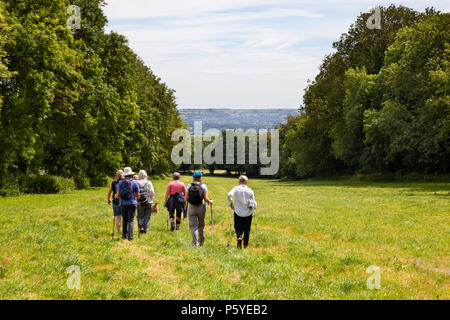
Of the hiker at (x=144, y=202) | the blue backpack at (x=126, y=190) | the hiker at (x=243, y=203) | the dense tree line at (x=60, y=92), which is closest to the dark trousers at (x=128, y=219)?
the blue backpack at (x=126, y=190)

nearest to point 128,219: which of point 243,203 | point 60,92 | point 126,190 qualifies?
point 126,190

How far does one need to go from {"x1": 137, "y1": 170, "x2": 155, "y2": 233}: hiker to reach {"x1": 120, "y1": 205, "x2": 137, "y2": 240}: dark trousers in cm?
162

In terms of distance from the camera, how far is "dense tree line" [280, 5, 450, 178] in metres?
45.9

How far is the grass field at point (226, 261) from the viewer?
8977mm

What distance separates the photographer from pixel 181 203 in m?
18.0

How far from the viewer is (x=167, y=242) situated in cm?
1488

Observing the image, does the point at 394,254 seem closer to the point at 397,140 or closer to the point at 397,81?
the point at 397,140

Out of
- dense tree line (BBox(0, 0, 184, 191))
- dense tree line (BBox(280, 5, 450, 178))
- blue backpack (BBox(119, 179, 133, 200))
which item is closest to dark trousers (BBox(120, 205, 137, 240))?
blue backpack (BBox(119, 179, 133, 200))

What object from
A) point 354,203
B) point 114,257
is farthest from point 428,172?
point 114,257

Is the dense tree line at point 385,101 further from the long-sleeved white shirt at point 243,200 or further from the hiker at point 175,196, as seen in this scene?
the long-sleeved white shirt at point 243,200

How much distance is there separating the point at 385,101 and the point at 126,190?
1778 inches

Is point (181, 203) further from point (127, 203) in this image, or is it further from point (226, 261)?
point (226, 261)

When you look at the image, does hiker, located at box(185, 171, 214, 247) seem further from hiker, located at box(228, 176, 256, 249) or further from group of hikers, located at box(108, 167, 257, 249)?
hiker, located at box(228, 176, 256, 249)
